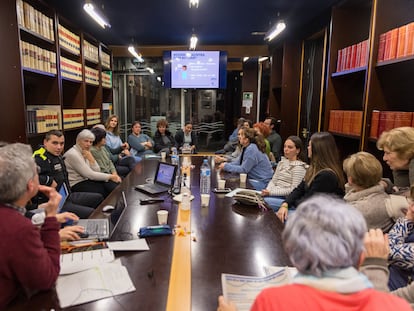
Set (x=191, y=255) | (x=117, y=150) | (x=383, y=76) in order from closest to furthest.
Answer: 1. (x=191, y=255)
2. (x=383, y=76)
3. (x=117, y=150)

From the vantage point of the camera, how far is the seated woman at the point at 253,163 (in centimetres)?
394

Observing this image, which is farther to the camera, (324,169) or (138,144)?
(138,144)

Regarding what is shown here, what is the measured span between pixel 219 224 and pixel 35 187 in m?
1.16

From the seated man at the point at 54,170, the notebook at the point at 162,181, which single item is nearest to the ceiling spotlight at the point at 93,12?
the seated man at the point at 54,170

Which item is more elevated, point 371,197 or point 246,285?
point 371,197

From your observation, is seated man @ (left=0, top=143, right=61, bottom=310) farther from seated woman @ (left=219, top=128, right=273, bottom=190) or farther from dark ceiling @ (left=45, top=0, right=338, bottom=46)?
dark ceiling @ (left=45, top=0, right=338, bottom=46)

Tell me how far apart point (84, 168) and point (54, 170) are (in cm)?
45

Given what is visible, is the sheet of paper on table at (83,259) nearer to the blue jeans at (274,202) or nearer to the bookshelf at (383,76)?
the blue jeans at (274,202)

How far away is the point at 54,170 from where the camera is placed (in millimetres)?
3295

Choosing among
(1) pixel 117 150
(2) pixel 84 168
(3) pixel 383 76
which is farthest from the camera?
(1) pixel 117 150

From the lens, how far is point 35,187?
1455mm

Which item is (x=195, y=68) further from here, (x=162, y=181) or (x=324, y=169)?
(x=324, y=169)

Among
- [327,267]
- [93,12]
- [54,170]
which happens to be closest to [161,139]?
[93,12]

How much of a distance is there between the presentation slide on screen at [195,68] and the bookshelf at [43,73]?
1.63 m
